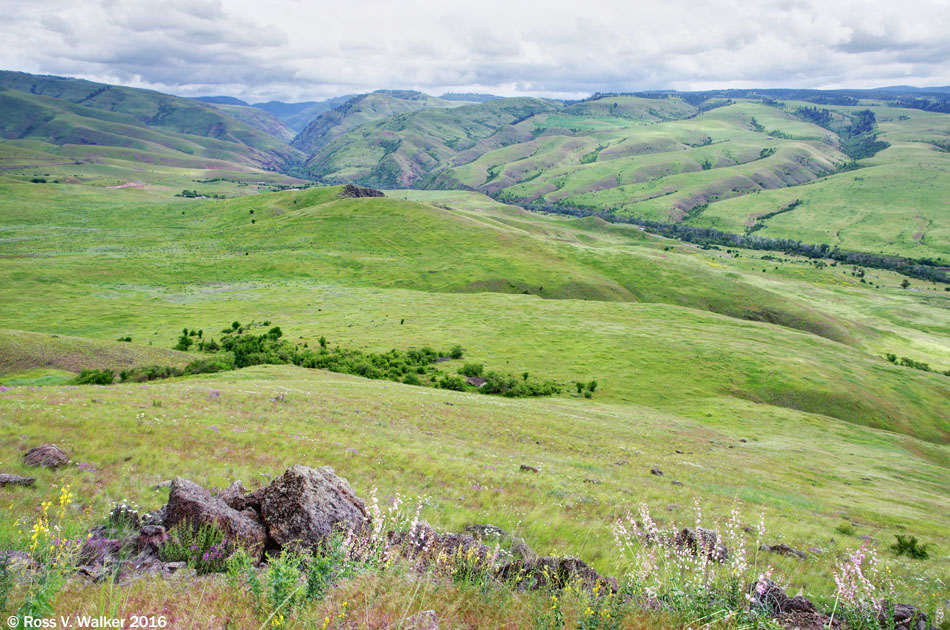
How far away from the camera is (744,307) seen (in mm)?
106438

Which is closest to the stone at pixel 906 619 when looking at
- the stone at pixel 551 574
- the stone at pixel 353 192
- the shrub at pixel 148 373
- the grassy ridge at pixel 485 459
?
the grassy ridge at pixel 485 459

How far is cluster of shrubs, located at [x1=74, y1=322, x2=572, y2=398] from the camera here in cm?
4928

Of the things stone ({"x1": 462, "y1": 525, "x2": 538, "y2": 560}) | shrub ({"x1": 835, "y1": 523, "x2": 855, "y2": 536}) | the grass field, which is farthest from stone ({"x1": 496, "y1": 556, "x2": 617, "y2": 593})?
shrub ({"x1": 835, "y1": 523, "x2": 855, "y2": 536})

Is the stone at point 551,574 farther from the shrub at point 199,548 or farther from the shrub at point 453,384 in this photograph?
the shrub at point 453,384

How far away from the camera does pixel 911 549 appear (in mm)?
17297

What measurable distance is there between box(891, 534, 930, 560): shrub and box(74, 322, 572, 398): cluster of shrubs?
110ft

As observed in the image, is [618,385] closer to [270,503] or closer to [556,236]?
[270,503]

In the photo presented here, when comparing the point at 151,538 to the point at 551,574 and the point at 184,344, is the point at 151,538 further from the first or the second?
the point at 184,344

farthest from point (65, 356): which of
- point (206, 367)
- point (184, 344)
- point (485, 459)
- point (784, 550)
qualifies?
point (784, 550)

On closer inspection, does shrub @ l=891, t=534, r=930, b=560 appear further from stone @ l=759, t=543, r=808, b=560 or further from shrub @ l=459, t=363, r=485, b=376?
shrub @ l=459, t=363, r=485, b=376

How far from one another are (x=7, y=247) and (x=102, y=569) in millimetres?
154058

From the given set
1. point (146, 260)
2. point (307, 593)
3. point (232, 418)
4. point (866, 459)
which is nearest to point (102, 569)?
point (307, 593)

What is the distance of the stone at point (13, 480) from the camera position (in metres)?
11.4

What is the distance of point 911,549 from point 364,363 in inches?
1785
